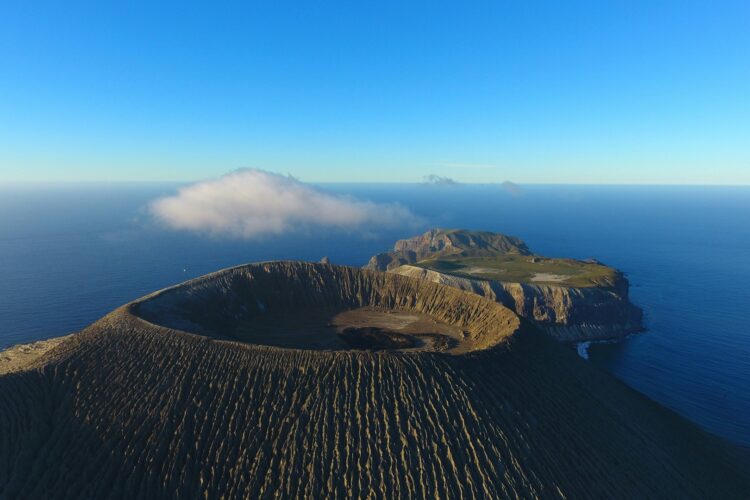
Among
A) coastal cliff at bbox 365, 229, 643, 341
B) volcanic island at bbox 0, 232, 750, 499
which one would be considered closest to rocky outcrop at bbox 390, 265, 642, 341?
coastal cliff at bbox 365, 229, 643, 341

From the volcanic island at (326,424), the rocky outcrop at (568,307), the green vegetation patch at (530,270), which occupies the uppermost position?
the volcanic island at (326,424)

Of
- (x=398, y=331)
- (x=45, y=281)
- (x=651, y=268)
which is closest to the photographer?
(x=398, y=331)

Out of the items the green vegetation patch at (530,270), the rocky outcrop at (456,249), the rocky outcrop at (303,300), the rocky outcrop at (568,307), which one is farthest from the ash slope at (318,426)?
the rocky outcrop at (456,249)

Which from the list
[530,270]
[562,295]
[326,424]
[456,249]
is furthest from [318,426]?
[456,249]

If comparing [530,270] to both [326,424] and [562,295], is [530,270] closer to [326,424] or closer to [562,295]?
[562,295]

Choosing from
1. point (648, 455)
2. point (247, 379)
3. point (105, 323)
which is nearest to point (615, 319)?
point (648, 455)

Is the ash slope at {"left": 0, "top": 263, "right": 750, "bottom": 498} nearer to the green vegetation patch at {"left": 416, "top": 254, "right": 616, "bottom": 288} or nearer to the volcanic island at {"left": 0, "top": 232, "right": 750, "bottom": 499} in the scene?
the volcanic island at {"left": 0, "top": 232, "right": 750, "bottom": 499}

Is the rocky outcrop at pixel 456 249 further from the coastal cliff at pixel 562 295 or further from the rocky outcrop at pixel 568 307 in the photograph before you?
the rocky outcrop at pixel 568 307

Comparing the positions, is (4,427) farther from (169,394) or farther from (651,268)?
(651,268)
